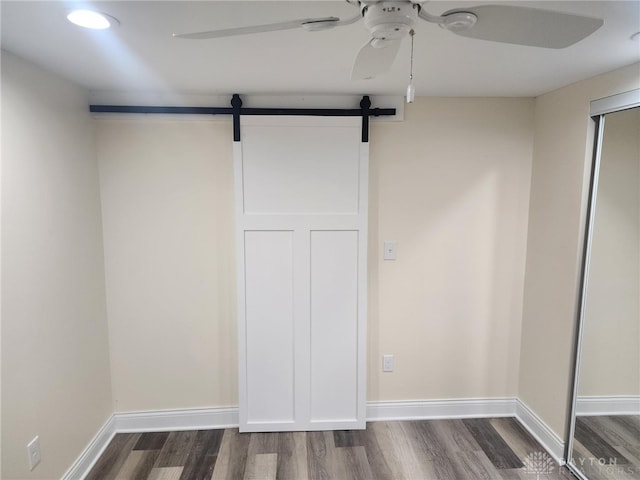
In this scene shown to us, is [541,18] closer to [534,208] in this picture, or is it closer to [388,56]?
[388,56]

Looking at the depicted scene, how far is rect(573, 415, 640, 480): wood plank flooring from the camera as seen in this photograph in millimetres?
1850

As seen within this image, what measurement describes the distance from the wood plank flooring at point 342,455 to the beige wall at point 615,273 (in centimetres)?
60

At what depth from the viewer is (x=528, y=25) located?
36.2 inches

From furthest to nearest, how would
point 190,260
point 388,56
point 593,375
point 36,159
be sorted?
point 190,260, point 593,375, point 36,159, point 388,56

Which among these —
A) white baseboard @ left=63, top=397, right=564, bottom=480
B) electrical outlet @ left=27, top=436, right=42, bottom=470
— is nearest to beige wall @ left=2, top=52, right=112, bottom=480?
electrical outlet @ left=27, top=436, right=42, bottom=470

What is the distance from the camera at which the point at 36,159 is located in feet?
5.62

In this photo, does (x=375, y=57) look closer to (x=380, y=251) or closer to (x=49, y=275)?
(x=380, y=251)

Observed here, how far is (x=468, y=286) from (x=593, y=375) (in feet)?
2.64

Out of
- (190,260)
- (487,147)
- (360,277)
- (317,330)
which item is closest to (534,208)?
(487,147)

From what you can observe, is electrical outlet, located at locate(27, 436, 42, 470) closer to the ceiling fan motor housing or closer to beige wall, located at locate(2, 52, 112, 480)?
beige wall, located at locate(2, 52, 112, 480)

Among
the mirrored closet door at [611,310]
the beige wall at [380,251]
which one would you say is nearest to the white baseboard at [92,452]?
the beige wall at [380,251]

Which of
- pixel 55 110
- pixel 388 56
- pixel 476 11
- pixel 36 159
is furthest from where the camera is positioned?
pixel 55 110

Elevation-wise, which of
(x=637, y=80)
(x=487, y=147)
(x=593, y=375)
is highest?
(x=637, y=80)

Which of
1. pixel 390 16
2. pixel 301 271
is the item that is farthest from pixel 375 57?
pixel 301 271
